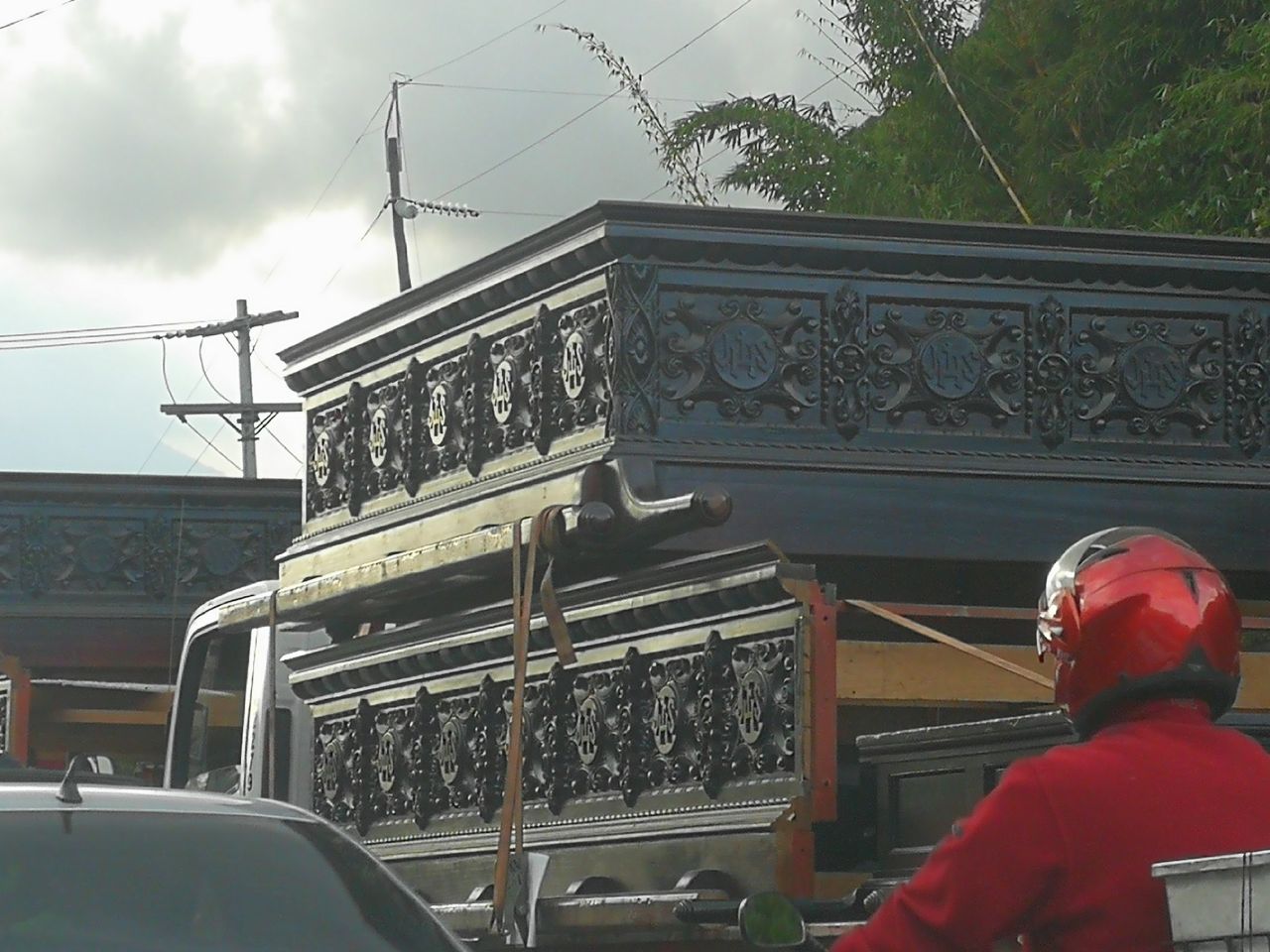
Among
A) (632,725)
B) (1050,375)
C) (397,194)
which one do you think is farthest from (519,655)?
(397,194)

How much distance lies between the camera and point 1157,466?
5.71 meters

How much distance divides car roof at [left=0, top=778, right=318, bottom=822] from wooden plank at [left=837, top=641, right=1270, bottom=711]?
1.11 meters

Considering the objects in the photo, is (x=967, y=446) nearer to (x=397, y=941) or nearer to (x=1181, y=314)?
(x=1181, y=314)

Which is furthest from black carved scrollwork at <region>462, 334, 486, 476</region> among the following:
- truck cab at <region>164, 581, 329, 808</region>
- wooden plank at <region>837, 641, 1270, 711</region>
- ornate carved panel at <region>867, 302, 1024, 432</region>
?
truck cab at <region>164, 581, 329, 808</region>

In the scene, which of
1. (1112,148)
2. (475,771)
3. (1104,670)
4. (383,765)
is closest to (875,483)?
(475,771)

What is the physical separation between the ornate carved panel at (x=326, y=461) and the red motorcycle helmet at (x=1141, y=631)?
4.33m

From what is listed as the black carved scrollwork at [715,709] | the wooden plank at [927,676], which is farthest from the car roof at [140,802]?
the wooden plank at [927,676]

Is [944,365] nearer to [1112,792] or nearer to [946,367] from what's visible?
[946,367]

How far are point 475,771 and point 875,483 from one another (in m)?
1.23

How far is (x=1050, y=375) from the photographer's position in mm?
5582

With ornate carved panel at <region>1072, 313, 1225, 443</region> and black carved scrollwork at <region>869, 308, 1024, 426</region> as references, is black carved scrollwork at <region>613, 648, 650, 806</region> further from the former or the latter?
ornate carved panel at <region>1072, 313, 1225, 443</region>

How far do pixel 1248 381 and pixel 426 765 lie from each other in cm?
226

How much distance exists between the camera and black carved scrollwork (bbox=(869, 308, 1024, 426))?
5516mm

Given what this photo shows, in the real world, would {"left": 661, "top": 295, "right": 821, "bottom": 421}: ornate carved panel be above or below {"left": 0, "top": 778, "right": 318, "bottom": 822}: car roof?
above
